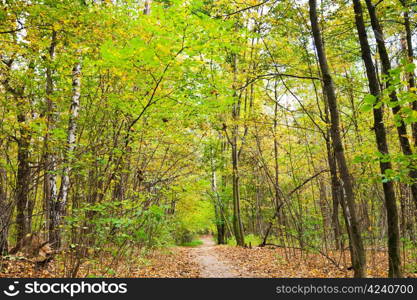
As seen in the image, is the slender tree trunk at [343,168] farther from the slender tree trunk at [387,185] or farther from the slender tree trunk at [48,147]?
the slender tree trunk at [48,147]

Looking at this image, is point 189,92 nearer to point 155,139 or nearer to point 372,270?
point 155,139

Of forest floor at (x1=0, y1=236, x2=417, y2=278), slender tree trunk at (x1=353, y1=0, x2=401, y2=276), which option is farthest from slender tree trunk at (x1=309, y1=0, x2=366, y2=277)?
forest floor at (x1=0, y1=236, x2=417, y2=278)

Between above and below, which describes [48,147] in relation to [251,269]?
above

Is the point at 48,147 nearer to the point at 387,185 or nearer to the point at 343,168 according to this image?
the point at 343,168

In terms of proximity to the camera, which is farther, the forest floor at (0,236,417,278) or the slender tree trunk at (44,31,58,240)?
the forest floor at (0,236,417,278)

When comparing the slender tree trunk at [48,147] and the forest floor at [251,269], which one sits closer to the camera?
the slender tree trunk at [48,147]

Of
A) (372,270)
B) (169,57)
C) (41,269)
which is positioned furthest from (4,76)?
(372,270)

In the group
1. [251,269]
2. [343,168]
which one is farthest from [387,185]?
[251,269]

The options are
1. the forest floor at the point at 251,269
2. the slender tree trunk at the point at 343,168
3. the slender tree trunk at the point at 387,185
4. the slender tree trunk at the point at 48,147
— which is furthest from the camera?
the forest floor at the point at 251,269

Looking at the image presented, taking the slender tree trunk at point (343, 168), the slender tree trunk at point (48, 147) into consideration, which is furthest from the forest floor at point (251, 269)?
the slender tree trunk at point (343, 168)

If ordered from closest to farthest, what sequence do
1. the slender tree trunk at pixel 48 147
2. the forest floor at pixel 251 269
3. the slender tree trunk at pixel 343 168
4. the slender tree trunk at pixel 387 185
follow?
the slender tree trunk at pixel 48 147, the slender tree trunk at pixel 343 168, the slender tree trunk at pixel 387 185, the forest floor at pixel 251 269

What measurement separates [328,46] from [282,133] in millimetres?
2799

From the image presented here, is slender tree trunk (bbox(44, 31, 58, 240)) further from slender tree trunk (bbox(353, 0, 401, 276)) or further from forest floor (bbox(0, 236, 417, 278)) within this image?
slender tree trunk (bbox(353, 0, 401, 276))

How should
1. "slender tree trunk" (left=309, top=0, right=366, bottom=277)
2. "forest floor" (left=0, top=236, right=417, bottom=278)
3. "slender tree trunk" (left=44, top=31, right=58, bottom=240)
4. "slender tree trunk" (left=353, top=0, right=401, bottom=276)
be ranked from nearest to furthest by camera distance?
"slender tree trunk" (left=44, top=31, right=58, bottom=240) < "slender tree trunk" (left=309, top=0, right=366, bottom=277) < "slender tree trunk" (left=353, top=0, right=401, bottom=276) < "forest floor" (left=0, top=236, right=417, bottom=278)
